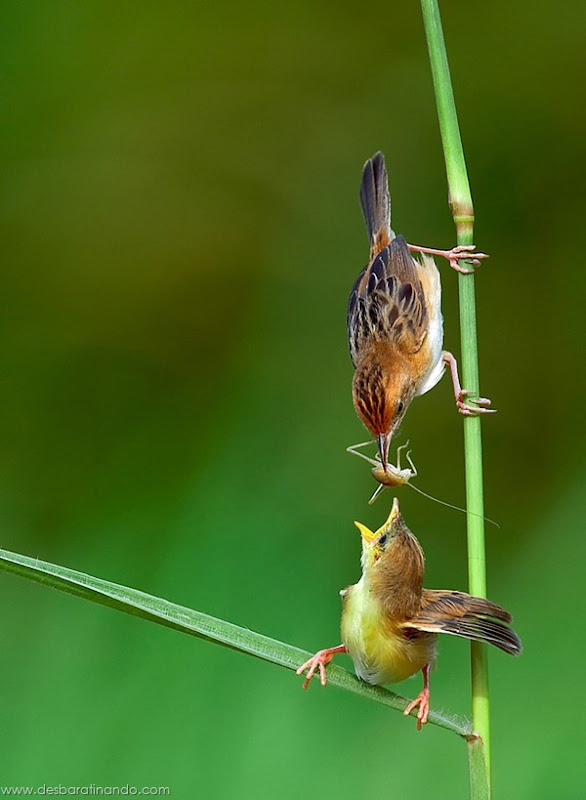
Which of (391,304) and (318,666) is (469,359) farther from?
(391,304)

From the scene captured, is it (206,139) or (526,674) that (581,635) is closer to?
(526,674)

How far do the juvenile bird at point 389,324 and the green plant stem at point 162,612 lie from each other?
0.91 metres

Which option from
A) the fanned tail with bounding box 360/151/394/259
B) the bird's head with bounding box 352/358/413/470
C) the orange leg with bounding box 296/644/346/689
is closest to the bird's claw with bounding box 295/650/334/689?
the orange leg with bounding box 296/644/346/689

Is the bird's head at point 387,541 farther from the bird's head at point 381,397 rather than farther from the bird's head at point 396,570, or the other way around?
the bird's head at point 381,397

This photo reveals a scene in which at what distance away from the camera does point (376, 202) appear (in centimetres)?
222

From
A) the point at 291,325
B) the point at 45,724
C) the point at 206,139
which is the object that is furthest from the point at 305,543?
the point at 206,139

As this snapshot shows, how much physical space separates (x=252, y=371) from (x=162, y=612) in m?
1.78

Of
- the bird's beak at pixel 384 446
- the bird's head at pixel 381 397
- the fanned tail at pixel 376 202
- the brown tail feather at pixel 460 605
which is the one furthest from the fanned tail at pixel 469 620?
the fanned tail at pixel 376 202

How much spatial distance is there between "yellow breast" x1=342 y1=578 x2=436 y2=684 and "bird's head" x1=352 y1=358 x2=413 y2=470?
52cm

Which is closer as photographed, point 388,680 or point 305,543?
point 388,680

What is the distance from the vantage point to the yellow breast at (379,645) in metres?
1.08

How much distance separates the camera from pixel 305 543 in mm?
2375

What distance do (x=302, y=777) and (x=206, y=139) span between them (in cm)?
172

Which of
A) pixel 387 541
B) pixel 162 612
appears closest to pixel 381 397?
pixel 387 541
